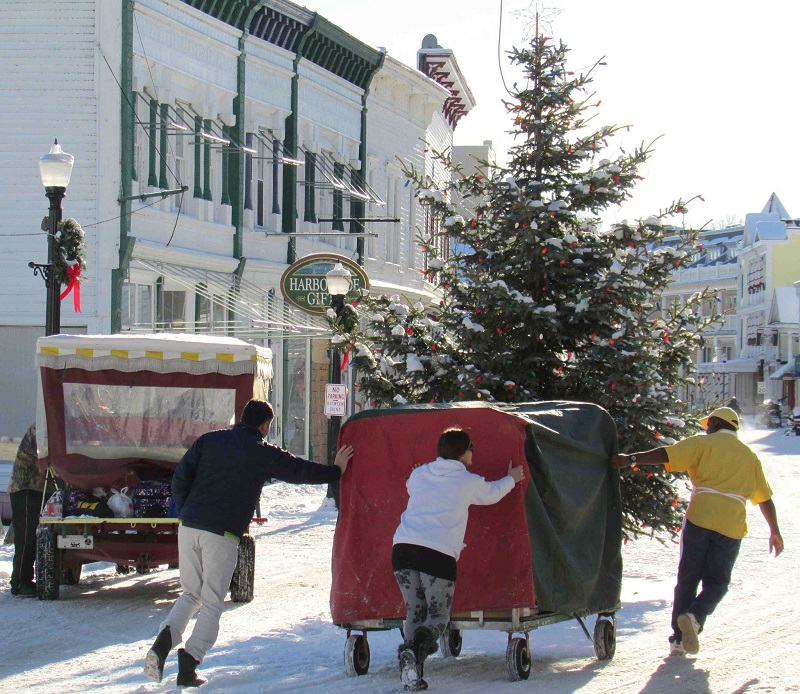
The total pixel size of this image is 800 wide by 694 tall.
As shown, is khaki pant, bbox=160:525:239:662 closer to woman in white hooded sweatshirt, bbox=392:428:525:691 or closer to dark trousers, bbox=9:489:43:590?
woman in white hooded sweatshirt, bbox=392:428:525:691

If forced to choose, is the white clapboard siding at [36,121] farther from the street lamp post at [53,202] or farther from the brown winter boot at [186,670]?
the brown winter boot at [186,670]

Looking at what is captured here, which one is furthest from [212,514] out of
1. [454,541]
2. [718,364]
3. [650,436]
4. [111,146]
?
[718,364]

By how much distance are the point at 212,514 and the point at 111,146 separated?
1443cm

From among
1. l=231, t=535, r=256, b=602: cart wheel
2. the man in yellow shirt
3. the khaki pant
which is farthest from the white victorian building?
the khaki pant

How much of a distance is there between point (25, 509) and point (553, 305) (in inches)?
204

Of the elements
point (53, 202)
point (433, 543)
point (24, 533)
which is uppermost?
point (53, 202)

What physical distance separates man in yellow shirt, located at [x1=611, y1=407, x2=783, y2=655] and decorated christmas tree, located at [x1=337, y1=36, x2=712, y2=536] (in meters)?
2.58

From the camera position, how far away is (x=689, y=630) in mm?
9125

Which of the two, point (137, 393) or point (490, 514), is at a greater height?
point (137, 393)

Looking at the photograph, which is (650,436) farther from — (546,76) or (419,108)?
(419,108)

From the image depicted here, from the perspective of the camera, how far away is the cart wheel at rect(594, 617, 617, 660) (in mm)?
9352

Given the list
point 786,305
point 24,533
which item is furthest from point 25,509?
point 786,305

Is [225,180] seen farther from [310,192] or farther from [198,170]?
[310,192]

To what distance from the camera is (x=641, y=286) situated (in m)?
12.4
